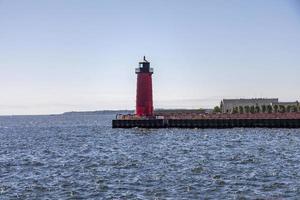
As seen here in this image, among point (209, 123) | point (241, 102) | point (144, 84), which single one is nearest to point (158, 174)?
point (144, 84)

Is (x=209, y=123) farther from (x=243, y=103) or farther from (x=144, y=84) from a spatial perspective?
(x=243, y=103)

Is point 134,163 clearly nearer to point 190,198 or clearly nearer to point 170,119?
point 190,198

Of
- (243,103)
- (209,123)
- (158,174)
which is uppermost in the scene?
(243,103)

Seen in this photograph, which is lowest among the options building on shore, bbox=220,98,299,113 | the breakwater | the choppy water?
the choppy water

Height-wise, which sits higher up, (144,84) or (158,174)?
(144,84)

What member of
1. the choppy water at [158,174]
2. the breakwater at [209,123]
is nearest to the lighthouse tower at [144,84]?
the breakwater at [209,123]

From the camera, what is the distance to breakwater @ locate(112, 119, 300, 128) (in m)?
81.9

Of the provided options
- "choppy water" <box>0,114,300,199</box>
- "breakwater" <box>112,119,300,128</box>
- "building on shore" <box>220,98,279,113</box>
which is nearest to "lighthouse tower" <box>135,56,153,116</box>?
"breakwater" <box>112,119,300,128</box>

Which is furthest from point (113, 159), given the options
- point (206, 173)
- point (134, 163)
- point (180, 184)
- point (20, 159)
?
point (180, 184)

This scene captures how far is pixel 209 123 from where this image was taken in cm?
8700

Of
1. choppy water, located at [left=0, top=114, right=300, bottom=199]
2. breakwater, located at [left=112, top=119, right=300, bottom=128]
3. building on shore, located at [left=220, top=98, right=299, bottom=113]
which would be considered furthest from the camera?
building on shore, located at [left=220, top=98, right=299, bottom=113]

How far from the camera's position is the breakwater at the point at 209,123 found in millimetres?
81856

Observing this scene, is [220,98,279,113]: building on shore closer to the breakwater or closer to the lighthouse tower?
the breakwater

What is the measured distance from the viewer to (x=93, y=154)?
4722 cm
